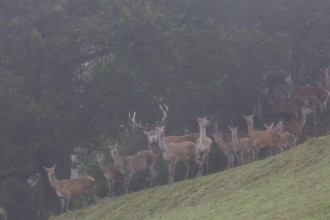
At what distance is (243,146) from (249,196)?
6.35m

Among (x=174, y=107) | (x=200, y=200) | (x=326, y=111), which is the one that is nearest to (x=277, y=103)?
(x=326, y=111)

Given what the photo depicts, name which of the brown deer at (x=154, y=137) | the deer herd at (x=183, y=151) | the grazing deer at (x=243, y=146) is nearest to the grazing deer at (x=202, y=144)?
the deer herd at (x=183, y=151)

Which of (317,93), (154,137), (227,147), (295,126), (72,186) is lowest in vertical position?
(72,186)

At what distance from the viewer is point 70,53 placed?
20.9 m

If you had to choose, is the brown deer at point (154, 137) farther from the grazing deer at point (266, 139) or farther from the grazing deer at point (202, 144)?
the grazing deer at point (266, 139)

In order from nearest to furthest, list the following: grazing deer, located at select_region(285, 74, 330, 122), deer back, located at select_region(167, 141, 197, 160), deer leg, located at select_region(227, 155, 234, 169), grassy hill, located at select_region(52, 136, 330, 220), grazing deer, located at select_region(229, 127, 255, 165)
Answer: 1. grassy hill, located at select_region(52, 136, 330, 220)
2. deer back, located at select_region(167, 141, 197, 160)
3. grazing deer, located at select_region(229, 127, 255, 165)
4. deer leg, located at select_region(227, 155, 234, 169)
5. grazing deer, located at select_region(285, 74, 330, 122)

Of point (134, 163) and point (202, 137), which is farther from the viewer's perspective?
point (134, 163)

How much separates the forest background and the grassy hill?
3241 millimetres

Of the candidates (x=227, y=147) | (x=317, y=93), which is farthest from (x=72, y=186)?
(x=317, y=93)

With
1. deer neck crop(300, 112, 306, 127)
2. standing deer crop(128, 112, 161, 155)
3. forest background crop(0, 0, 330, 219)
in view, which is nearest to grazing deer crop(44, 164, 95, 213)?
forest background crop(0, 0, 330, 219)

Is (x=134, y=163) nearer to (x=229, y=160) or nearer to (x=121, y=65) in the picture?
(x=229, y=160)

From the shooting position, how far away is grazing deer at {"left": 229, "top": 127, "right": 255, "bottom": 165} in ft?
64.9

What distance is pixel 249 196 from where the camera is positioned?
13609 mm

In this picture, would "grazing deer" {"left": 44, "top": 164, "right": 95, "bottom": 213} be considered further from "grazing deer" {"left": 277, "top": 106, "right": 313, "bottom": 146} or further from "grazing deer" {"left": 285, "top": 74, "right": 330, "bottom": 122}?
"grazing deer" {"left": 285, "top": 74, "right": 330, "bottom": 122}
